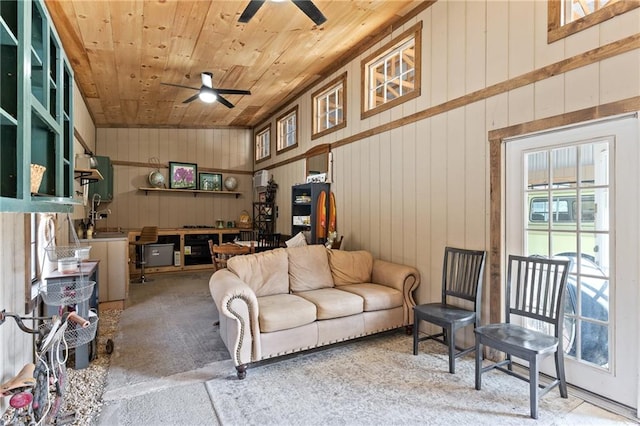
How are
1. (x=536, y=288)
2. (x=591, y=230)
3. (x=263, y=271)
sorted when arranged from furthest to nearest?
(x=263, y=271)
(x=536, y=288)
(x=591, y=230)

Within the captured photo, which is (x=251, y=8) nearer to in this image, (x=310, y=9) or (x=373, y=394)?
(x=310, y=9)

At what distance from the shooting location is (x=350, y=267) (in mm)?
3924

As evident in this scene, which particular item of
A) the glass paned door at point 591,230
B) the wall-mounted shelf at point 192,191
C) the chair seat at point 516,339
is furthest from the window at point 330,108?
the chair seat at point 516,339

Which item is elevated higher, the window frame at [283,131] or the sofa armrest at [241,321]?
the window frame at [283,131]

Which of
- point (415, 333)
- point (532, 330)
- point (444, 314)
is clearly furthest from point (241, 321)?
point (532, 330)

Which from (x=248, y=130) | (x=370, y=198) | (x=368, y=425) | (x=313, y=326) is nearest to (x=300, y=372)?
(x=313, y=326)

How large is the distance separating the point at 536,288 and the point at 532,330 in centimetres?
34

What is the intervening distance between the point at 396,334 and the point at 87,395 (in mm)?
2819

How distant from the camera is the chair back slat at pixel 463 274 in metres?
2.98

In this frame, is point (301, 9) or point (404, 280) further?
point (404, 280)

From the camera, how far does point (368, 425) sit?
206 cm

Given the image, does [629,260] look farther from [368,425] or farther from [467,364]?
[368,425]

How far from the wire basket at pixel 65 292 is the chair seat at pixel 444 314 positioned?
2.84 metres

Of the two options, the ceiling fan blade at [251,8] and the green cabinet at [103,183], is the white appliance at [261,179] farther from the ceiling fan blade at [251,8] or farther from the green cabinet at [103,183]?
the ceiling fan blade at [251,8]
